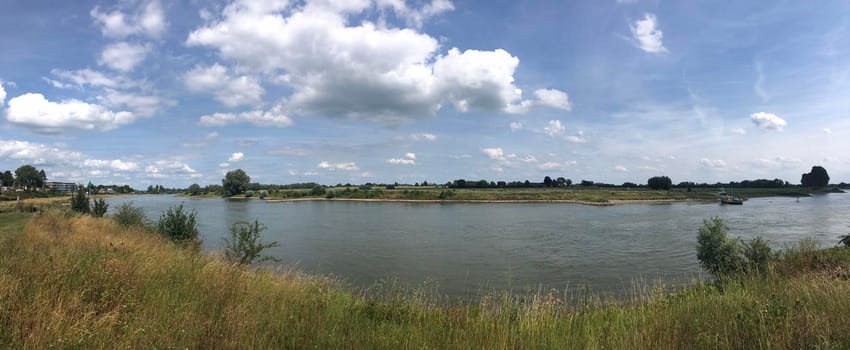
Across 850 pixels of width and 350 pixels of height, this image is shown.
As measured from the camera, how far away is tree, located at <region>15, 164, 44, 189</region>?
100 metres

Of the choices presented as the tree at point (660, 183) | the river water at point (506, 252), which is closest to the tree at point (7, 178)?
the river water at point (506, 252)

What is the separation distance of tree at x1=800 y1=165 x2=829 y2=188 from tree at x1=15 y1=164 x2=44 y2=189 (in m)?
262

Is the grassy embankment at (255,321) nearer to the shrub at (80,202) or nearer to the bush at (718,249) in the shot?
the bush at (718,249)

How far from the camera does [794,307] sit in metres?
4.99

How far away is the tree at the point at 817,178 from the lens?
163 metres

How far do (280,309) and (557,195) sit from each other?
A: 11569 centimetres

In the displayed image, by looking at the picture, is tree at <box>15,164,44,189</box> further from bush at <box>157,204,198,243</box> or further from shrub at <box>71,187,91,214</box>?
bush at <box>157,204,198,243</box>

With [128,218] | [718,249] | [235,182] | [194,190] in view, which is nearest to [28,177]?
[235,182]

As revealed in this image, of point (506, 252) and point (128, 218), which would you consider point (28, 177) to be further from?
point (506, 252)

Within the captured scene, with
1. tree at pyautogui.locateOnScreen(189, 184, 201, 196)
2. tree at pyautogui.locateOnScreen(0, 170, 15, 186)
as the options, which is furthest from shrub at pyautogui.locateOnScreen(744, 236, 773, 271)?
tree at pyautogui.locateOnScreen(189, 184, 201, 196)

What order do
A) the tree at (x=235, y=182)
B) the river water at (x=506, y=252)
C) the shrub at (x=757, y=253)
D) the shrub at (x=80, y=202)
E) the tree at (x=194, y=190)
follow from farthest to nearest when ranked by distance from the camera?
1. the tree at (x=194, y=190)
2. the tree at (x=235, y=182)
3. the shrub at (x=80, y=202)
4. the river water at (x=506, y=252)
5. the shrub at (x=757, y=253)

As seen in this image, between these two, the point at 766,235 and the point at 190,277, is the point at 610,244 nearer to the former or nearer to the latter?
the point at 766,235

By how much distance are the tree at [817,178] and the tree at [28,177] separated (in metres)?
262

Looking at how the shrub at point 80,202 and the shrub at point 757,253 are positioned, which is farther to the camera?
the shrub at point 80,202
